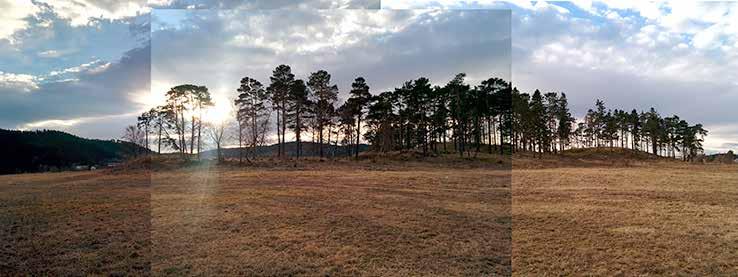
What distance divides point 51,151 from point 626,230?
32.3 m

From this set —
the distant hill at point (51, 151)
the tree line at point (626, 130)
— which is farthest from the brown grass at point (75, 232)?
the tree line at point (626, 130)

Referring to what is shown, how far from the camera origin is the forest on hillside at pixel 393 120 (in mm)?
11187

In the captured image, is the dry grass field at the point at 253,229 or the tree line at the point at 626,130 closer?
the dry grass field at the point at 253,229

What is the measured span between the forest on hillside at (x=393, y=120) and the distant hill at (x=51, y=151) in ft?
11.8

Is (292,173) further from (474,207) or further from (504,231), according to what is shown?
(504,231)

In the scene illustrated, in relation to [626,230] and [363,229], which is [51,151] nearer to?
[363,229]

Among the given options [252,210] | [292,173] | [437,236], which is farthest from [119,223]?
[292,173]

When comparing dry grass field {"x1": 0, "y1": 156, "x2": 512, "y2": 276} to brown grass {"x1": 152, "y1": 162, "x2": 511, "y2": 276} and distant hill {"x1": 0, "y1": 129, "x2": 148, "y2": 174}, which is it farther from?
distant hill {"x1": 0, "y1": 129, "x2": 148, "y2": 174}

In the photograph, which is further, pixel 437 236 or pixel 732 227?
pixel 732 227

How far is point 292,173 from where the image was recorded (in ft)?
78.0

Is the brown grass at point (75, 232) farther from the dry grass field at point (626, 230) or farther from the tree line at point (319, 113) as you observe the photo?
the dry grass field at point (626, 230)

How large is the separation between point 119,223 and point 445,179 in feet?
50.6

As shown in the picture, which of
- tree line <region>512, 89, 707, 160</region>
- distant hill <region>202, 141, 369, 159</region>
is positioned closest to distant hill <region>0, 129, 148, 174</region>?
distant hill <region>202, 141, 369, 159</region>

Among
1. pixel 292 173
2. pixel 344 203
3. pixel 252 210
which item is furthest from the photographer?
pixel 292 173
